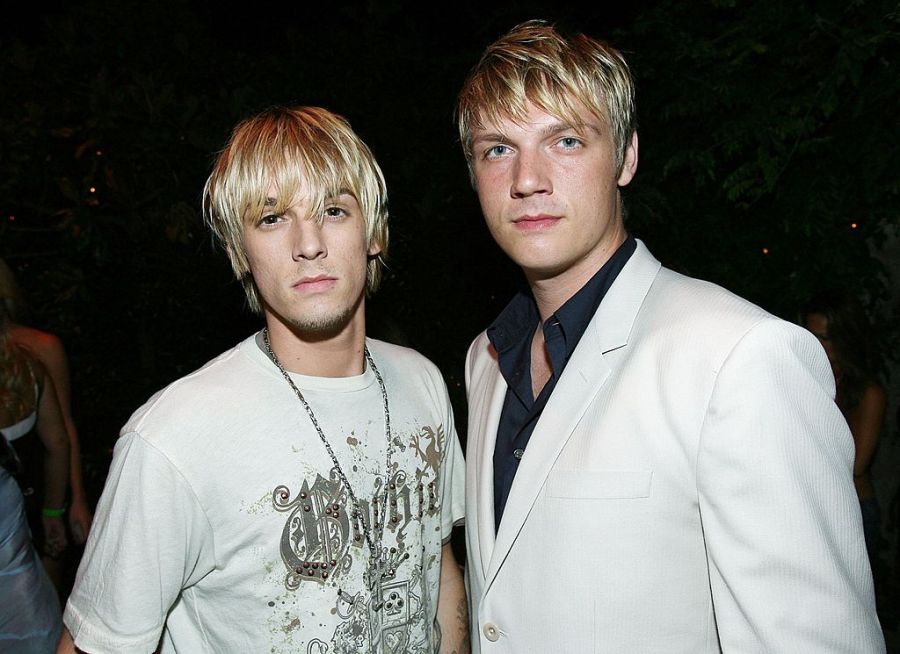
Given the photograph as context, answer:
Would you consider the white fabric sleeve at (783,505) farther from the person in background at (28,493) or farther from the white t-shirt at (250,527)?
the person in background at (28,493)

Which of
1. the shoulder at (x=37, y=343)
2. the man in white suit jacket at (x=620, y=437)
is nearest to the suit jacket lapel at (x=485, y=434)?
the man in white suit jacket at (x=620, y=437)

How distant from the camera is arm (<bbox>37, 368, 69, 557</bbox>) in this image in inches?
131

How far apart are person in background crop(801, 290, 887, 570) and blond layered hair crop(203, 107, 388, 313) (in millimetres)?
2386

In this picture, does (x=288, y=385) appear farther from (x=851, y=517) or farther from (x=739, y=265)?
(x=739, y=265)

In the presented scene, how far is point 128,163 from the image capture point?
443 centimetres

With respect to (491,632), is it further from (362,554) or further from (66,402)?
(66,402)

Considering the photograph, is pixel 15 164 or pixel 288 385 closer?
pixel 288 385

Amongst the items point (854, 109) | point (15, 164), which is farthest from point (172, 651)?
point (15, 164)

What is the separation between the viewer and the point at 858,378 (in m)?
3.53

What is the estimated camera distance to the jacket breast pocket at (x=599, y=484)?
1.43 meters

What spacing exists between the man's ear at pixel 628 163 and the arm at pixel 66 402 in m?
2.65

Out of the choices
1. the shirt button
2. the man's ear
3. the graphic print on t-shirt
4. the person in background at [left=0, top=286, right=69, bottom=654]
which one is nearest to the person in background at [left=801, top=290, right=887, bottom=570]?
the man's ear

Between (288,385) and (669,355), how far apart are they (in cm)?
84

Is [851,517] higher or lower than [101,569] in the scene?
higher
